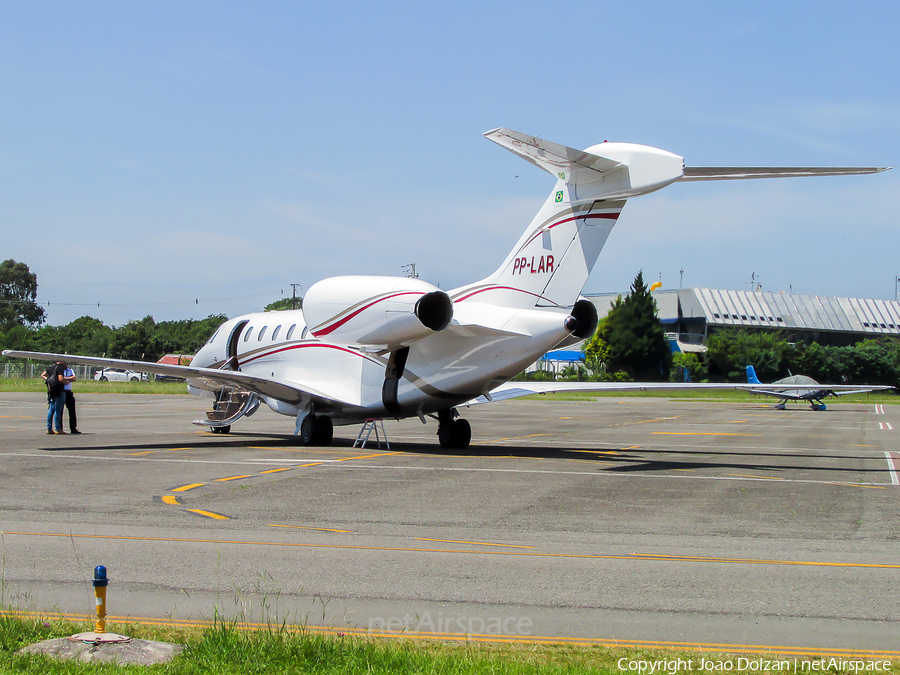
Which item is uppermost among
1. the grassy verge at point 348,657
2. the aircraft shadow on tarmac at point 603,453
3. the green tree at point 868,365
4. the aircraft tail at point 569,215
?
the aircraft tail at point 569,215

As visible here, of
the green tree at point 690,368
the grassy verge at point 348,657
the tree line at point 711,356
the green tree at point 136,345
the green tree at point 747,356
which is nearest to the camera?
the grassy verge at point 348,657

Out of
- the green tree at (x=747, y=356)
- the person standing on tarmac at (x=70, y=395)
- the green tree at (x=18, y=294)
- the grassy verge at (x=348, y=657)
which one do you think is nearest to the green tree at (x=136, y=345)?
the green tree at (x=18, y=294)

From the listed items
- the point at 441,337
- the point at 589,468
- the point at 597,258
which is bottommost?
the point at 589,468

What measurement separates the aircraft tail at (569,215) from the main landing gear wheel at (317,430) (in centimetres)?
533

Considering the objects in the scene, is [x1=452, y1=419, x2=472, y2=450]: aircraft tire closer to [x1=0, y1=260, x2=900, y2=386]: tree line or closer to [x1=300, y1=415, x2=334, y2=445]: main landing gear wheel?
[x1=300, y1=415, x2=334, y2=445]: main landing gear wheel

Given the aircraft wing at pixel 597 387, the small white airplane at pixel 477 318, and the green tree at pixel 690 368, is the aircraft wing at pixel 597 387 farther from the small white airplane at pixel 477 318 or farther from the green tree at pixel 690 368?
the green tree at pixel 690 368

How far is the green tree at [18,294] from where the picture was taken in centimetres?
12312

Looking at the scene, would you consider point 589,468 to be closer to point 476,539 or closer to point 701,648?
point 476,539

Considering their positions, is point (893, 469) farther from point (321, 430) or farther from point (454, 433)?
point (321, 430)

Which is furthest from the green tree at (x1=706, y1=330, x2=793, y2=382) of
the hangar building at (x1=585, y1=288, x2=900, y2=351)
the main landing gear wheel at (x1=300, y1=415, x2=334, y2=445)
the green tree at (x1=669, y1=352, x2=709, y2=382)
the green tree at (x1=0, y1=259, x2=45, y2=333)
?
the green tree at (x1=0, y1=259, x2=45, y2=333)

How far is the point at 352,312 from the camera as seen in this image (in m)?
18.9

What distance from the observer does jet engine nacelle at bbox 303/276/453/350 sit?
17.6m

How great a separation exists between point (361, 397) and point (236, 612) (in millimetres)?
15066

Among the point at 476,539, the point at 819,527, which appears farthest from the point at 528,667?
the point at 819,527
